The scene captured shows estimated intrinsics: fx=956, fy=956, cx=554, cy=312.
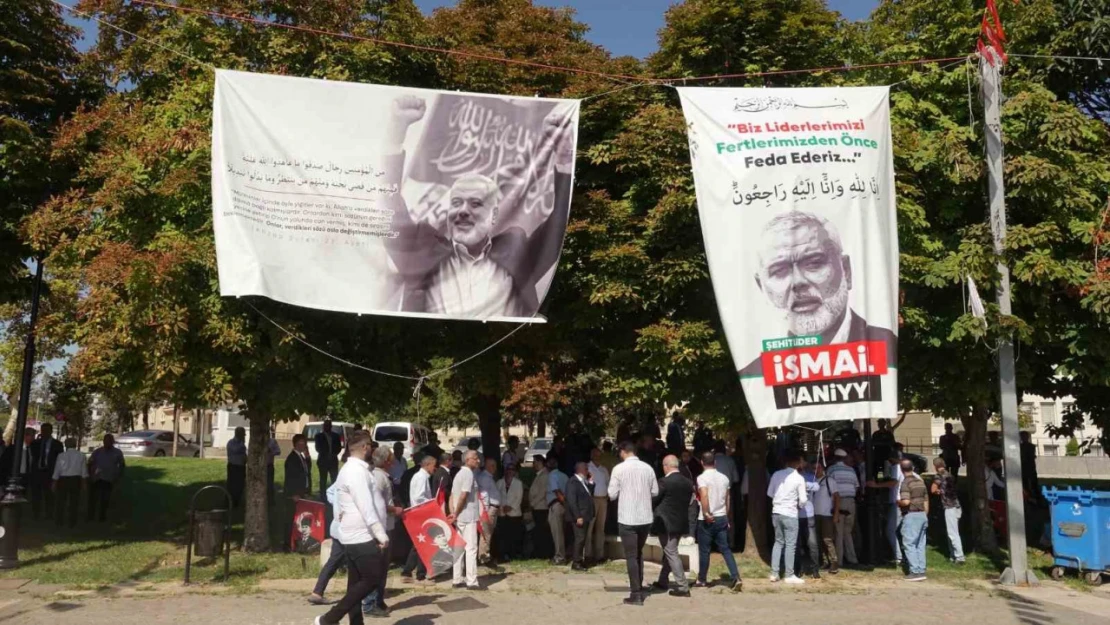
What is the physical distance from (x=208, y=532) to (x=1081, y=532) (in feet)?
40.1

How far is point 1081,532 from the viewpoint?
13250 millimetres

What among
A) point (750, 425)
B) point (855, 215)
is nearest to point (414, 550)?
point (750, 425)

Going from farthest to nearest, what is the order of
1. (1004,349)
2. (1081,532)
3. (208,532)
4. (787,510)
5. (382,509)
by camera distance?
(208,532), (1004,349), (1081,532), (787,510), (382,509)

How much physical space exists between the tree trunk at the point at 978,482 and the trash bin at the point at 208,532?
12.2 m

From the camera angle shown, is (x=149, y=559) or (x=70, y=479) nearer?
(x=149, y=559)

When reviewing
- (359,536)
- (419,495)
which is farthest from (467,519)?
(359,536)

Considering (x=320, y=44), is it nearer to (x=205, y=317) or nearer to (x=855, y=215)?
(x=205, y=317)

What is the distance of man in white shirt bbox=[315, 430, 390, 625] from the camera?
8805mm

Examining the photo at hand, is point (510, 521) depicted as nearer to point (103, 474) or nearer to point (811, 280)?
point (811, 280)

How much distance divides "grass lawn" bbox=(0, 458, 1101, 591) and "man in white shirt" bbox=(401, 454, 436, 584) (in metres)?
1.35

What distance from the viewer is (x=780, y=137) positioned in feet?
42.2

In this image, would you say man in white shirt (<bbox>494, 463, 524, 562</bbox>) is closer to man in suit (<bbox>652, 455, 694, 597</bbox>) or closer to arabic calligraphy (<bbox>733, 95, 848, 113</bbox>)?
man in suit (<bbox>652, 455, 694, 597</bbox>)

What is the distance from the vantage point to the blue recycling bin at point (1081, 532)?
13070mm

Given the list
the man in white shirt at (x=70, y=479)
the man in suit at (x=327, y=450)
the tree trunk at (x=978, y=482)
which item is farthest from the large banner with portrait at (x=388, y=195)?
the tree trunk at (x=978, y=482)
